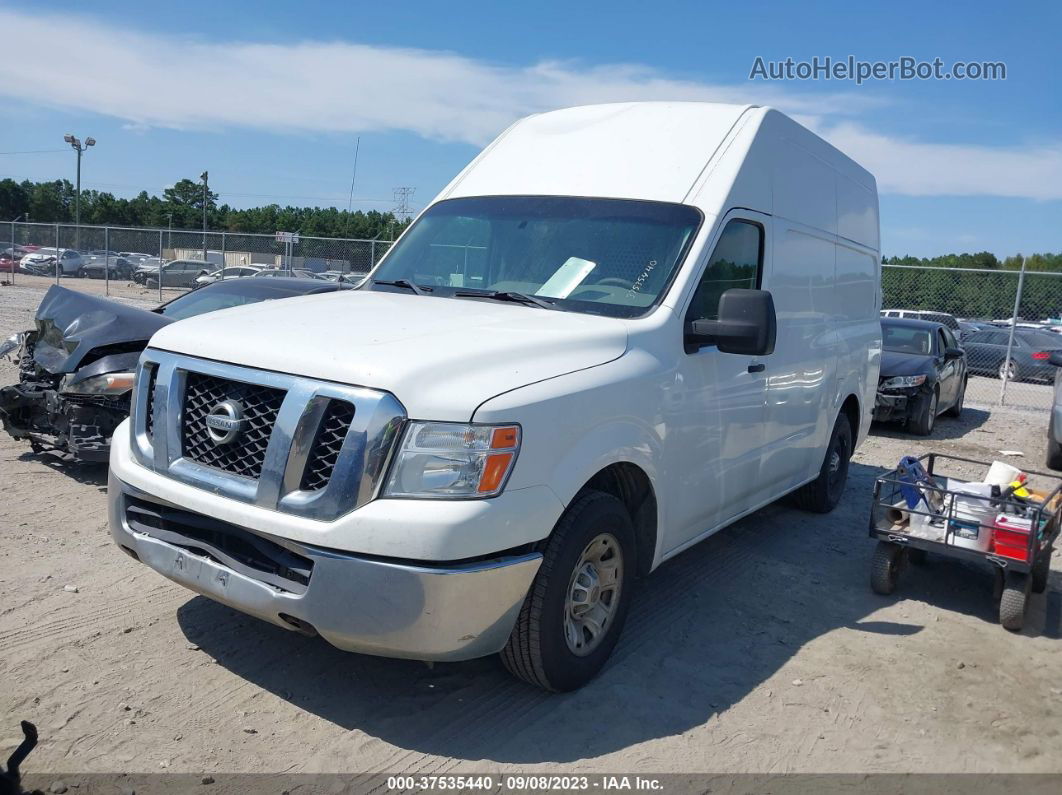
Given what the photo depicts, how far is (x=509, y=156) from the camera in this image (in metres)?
5.46

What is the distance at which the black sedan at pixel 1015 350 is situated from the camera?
1967 cm

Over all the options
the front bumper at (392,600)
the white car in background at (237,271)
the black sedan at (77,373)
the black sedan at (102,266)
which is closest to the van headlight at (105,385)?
the black sedan at (77,373)

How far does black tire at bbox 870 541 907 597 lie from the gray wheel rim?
2.26 metres

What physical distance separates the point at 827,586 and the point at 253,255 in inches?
1044

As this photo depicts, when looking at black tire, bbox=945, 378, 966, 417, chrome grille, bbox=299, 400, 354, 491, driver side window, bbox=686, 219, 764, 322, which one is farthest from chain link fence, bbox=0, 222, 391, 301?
chrome grille, bbox=299, 400, 354, 491

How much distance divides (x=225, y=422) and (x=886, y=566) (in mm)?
4011

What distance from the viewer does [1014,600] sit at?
5055 millimetres

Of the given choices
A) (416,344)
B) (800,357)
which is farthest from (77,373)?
(800,357)

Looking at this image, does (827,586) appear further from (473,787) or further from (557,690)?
(473,787)

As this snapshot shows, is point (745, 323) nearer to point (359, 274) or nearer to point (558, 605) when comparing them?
point (558, 605)

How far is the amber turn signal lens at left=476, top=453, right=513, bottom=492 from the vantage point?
326 cm

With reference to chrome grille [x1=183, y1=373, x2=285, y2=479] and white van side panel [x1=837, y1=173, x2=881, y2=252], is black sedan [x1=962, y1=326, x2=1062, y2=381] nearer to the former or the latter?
white van side panel [x1=837, y1=173, x2=881, y2=252]

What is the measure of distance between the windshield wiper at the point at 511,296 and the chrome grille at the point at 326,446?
1.43 m

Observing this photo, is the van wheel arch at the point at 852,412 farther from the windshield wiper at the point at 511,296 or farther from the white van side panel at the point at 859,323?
the windshield wiper at the point at 511,296
